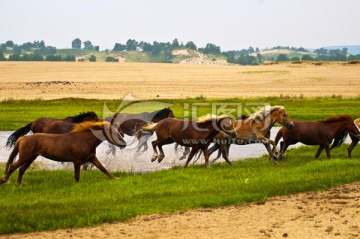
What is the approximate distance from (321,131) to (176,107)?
1877 cm

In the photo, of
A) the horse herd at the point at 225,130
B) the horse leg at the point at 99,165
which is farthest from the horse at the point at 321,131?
the horse leg at the point at 99,165

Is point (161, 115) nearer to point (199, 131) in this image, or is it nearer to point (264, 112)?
point (264, 112)

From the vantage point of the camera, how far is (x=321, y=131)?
17938mm

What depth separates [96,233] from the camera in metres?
9.92

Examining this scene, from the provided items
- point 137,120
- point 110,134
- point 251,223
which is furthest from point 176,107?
point 251,223

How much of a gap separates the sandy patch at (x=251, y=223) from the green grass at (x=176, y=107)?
1821 centimetres

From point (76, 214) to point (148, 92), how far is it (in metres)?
38.3

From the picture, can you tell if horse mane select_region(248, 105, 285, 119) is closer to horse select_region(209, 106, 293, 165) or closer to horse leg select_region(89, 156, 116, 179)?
horse select_region(209, 106, 293, 165)

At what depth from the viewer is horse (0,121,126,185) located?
13.7 m

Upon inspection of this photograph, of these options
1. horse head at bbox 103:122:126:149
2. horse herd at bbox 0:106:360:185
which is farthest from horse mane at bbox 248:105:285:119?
horse head at bbox 103:122:126:149

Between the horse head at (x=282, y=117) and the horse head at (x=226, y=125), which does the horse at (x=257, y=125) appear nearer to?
the horse head at (x=282, y=117)

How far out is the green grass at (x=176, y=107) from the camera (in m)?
31.2

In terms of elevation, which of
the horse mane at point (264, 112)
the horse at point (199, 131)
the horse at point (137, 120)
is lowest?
the horse at point (137, 120)

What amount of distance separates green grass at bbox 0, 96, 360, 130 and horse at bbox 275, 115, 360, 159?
12.3 metres
